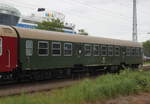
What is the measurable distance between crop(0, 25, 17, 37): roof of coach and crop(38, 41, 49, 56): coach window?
6.40 feet

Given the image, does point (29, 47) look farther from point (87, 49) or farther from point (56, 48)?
point (87, 49)

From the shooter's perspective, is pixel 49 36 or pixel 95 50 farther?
pixel 95 50

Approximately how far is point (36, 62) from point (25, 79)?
A: 116 cm

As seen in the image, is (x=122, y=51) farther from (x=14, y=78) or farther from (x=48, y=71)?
(x=14, y=78)

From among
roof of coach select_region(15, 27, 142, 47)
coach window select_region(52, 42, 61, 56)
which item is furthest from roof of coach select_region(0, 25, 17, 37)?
coach window select_region(52, 42, 61, 56)

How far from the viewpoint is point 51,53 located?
16.6 m

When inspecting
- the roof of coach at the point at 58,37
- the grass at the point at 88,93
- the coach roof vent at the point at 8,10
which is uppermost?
the coach roof vent at the point at 8,10

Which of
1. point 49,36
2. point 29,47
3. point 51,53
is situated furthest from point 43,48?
point 29,47

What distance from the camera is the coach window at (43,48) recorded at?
1585 cm

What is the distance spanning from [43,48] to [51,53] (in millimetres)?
738

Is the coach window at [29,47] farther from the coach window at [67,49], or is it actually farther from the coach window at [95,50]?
the coach window at [95,50]

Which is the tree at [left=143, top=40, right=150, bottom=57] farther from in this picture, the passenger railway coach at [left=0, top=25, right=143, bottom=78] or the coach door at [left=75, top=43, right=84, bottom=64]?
the coach door at [left=75, top=43, right=84, bottom=64]

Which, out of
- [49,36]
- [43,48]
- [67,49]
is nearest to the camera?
[43,48]

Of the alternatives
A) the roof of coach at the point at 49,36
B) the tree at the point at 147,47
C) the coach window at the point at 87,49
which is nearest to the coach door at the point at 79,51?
the roof of coach at the point at 49,36
